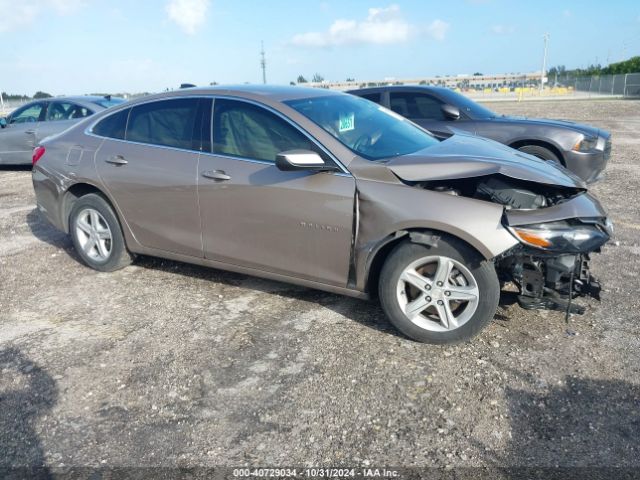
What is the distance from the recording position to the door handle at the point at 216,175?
4.02 meters

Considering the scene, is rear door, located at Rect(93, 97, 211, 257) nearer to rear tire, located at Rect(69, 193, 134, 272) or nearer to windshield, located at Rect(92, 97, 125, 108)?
rear tire, located at Rect(69, 193, 134, 272)

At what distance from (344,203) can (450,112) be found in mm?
4284

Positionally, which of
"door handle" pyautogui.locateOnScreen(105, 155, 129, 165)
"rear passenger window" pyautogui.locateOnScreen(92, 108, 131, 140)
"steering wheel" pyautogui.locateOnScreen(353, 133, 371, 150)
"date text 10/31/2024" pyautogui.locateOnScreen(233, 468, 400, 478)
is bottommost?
"date text 10/31/2024" pyautogui.locateOnScreen(233, 468, 400, 478)

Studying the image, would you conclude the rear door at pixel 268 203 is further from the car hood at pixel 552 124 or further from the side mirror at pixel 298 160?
the car hood at pixel 552 124

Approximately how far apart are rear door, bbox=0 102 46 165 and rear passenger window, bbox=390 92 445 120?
741cm

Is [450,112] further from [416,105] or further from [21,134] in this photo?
[21,134]

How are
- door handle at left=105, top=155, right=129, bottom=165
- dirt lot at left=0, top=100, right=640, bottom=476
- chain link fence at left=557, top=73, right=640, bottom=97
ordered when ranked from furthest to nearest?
chain link fence at left=557, top=73, right=640, bottom=97 < door handle at left=105, top=155, right=129, bottom=165 < dirt lot at left=0, top=100, right=640, bottom=476

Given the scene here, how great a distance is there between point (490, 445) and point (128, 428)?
1.89 meters

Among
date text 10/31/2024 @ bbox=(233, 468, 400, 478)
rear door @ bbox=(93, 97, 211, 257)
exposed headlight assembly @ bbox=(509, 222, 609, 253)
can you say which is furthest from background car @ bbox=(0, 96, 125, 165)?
date text 10/31/2024 @ bbox=(233, 468, 400, 478)

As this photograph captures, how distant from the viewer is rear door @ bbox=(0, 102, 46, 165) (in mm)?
10695

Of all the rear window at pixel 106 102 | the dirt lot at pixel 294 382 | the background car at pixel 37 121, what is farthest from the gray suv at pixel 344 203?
the background car at pixel 37 121

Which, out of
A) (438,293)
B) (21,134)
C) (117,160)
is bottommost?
(438,293)

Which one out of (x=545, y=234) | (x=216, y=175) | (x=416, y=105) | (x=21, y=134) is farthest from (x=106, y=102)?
(x=545, y=234)

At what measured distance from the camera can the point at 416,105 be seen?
7.88 meters
